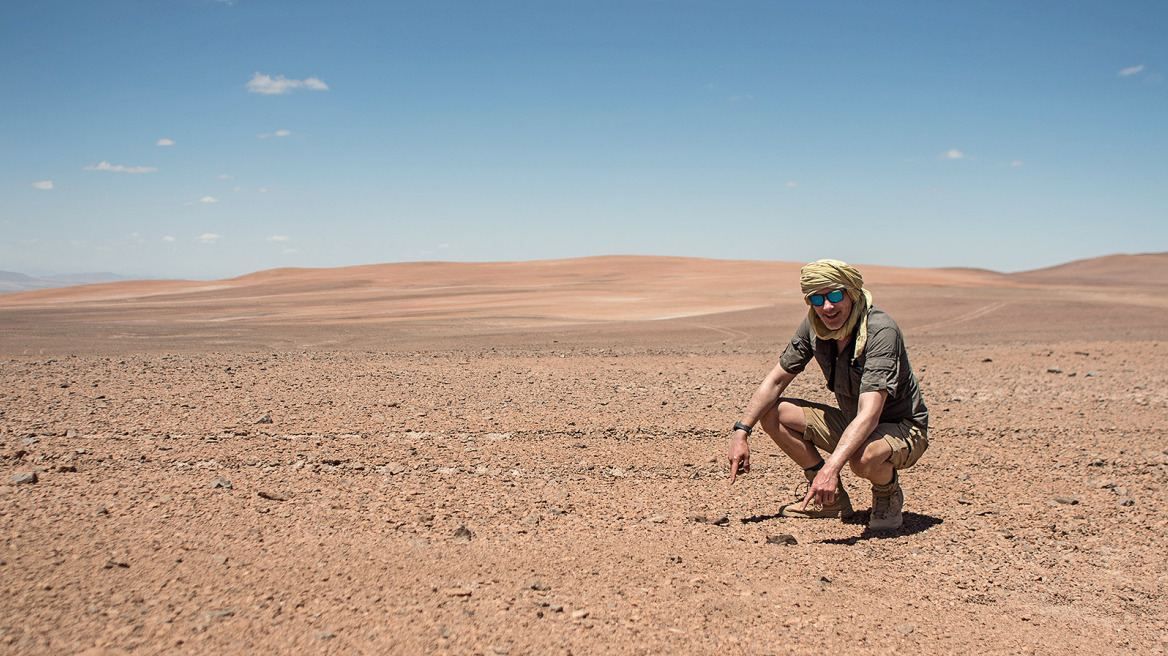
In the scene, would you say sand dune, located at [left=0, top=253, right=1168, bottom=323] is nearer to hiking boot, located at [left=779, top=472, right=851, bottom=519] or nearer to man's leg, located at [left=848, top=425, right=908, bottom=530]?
hiking boot, located at [left=779, top=472, right=851, bottom=519]

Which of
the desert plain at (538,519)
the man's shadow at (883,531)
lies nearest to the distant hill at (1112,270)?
the desert plain at (538,519)

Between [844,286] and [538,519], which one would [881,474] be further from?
[538,519]

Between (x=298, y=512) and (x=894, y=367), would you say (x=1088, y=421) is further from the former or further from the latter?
(x=298, y=512)

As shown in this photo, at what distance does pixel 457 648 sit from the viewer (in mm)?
3086

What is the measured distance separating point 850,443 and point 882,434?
463mm

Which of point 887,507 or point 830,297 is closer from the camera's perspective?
point 830,297

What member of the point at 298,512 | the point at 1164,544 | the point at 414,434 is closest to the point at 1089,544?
the point at 1164,544

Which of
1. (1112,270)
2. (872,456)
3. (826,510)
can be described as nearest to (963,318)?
(826,510)

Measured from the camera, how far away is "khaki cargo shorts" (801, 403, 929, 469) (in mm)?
4383

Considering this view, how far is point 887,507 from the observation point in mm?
4652

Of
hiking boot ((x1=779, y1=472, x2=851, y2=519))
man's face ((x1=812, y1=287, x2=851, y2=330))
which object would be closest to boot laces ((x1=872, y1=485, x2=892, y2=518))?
hiking boot ((x1=779, y1=472, x2=851, y2=519))

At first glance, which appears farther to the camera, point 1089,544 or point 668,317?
point 668,317

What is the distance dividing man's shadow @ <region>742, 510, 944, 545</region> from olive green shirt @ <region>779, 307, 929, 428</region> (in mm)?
702

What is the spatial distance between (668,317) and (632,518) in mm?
19535
